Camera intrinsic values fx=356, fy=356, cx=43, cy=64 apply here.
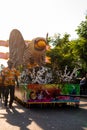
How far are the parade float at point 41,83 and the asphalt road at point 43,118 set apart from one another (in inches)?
15.4

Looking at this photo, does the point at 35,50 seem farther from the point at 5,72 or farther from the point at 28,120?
the point at 28,120

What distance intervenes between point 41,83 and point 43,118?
9.18 feet

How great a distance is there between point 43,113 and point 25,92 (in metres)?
1.41

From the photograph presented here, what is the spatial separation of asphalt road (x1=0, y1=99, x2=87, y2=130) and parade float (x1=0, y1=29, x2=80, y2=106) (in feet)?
1.28

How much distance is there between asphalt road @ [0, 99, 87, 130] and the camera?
29.0ft

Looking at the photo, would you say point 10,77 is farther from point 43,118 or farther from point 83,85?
point 83,85

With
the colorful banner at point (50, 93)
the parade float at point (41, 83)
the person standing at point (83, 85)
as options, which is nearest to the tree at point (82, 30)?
the person standing at point (83, 85)

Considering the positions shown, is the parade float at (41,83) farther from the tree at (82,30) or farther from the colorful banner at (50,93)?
the tree at (82,30)

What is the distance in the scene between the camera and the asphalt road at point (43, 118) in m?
8.83

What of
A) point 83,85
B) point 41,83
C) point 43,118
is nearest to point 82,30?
point 83,85

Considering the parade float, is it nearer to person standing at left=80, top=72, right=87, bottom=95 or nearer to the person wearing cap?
the person wearing cap

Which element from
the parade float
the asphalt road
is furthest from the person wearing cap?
the asphalt road

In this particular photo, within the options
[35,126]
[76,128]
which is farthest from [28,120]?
[76,128]

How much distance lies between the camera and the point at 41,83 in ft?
42.7
